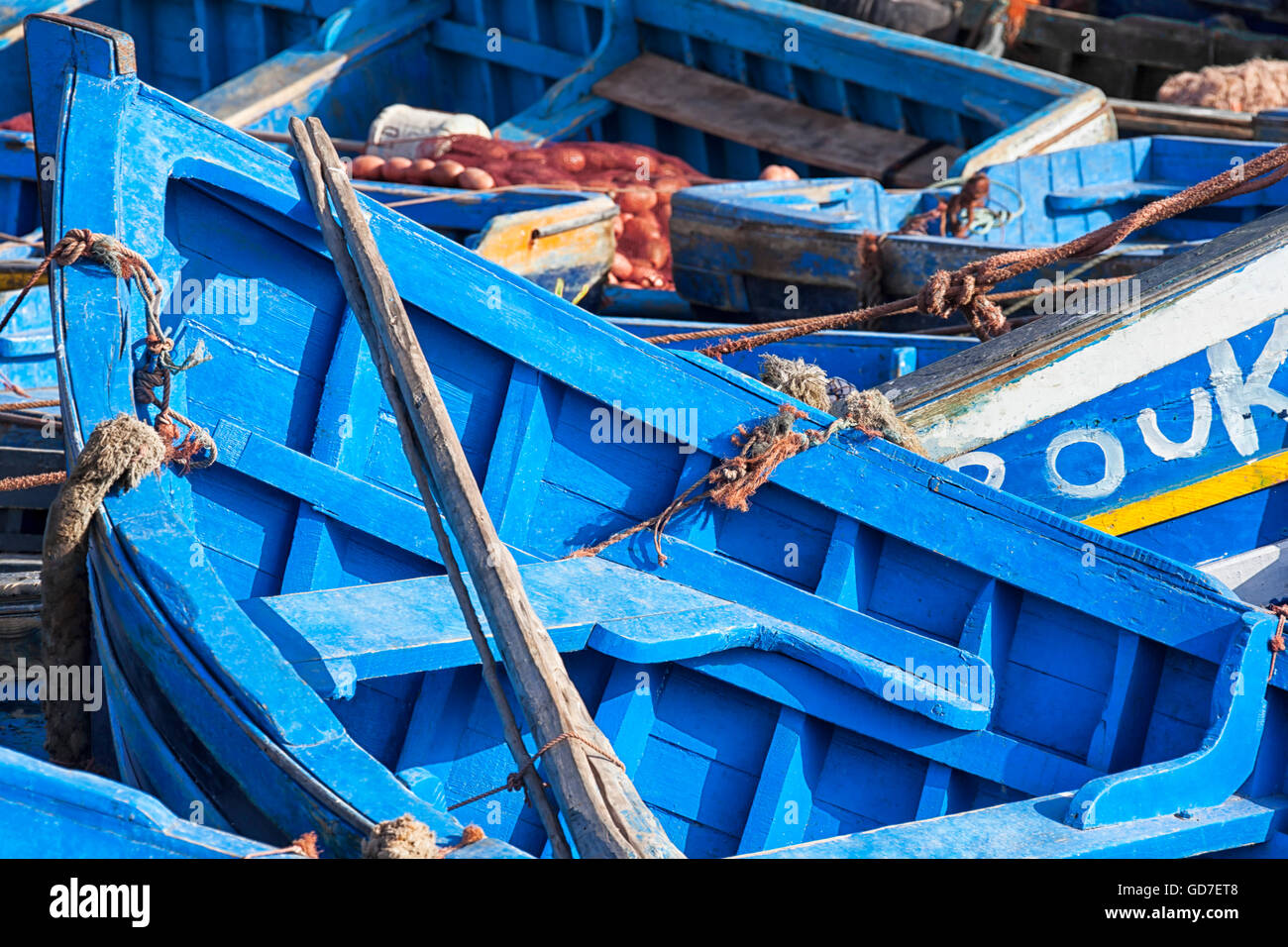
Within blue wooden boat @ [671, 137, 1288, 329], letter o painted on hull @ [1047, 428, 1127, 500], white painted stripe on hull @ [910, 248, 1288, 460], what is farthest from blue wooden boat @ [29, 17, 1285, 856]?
blue wooden boat @ [671, 137, 1288, 329]

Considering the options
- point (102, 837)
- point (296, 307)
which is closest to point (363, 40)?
point (296, 307)

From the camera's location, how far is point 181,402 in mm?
3010

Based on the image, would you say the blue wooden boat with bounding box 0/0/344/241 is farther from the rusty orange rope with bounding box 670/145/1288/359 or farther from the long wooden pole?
the long wooden pole

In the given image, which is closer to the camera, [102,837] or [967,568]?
[102,837]

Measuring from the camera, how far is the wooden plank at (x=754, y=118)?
25.4ft

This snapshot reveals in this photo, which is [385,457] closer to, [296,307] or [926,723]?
[296,307]

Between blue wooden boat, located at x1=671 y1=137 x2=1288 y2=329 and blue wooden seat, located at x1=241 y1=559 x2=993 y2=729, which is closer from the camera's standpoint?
blue wooden seat, located at x1=241 y1=559 x2=993 y2=729

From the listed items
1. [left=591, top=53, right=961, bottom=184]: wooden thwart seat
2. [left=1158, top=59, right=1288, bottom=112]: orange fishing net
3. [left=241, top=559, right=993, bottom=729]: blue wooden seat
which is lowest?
[left=241, top=559, right=993, bottom=729]: blue wooden seat

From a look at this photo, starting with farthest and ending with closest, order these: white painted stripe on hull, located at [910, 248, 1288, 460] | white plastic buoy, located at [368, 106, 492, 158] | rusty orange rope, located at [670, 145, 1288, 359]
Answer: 1. white plastic buoy, located at [368, 106, 492, 158]
2. rusty orange rope, located at [670, 145, 1288, 359]
3. white painted stripe on hull, located at [910, 248, 1288, 460]

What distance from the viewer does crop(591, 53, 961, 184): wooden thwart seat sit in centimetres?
770

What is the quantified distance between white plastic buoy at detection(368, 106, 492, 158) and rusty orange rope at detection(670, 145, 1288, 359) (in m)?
3.89

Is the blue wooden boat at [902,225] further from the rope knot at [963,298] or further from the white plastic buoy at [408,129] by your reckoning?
the white plastic buoy at [408,129]

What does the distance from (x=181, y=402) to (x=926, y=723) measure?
6.05ft

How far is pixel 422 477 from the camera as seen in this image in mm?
2629
